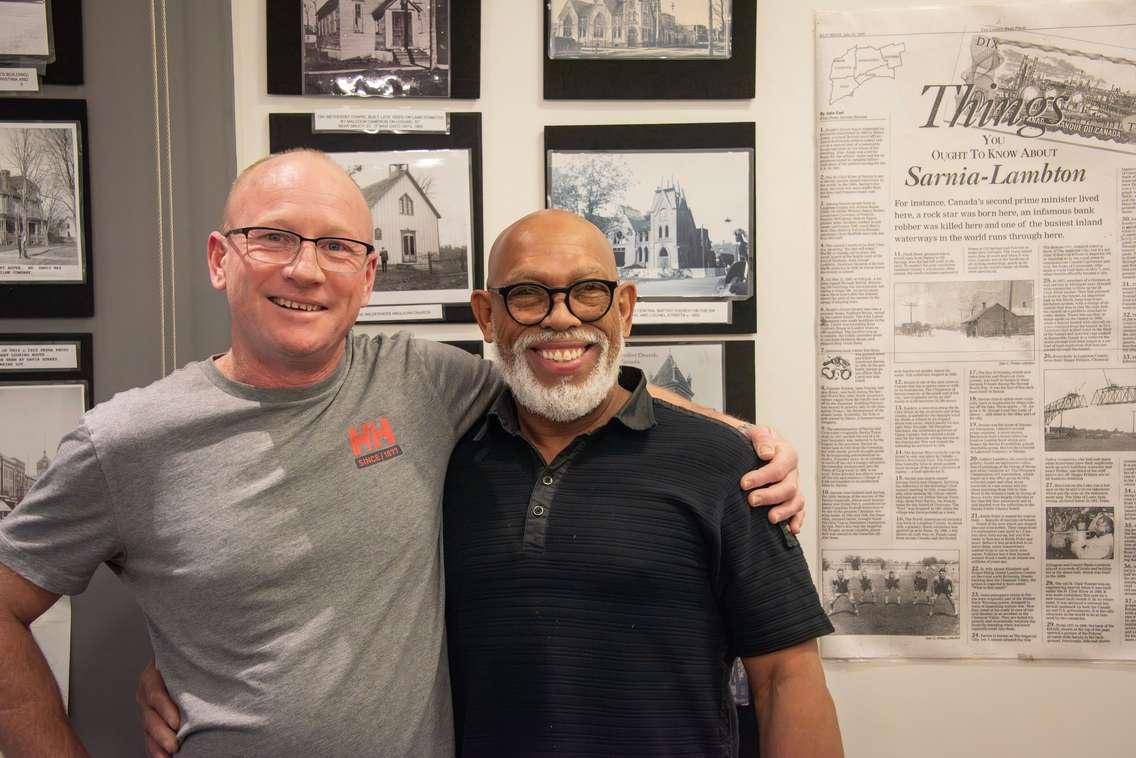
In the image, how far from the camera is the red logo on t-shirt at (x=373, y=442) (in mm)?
1188

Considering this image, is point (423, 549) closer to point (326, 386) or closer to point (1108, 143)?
point (326, 386)

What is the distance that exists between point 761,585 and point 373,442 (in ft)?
2.20

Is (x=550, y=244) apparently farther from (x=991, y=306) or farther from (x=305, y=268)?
(x=991, y=306)

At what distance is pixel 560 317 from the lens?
123 centimetres

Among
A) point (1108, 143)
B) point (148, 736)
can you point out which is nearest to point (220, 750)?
point (148, 736)

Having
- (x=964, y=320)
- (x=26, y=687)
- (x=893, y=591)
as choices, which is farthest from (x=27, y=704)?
(x=964, y=320)

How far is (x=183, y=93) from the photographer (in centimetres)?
162

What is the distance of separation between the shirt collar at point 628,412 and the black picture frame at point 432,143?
40 centimetres

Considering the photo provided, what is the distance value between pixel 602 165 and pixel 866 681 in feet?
4.30

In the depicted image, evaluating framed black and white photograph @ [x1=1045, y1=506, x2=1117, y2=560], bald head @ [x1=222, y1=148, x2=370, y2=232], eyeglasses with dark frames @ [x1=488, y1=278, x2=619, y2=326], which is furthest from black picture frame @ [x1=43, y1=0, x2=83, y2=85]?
framed black and white photograph @ [x1=1045, y1=506, x2=1117, y2=560]

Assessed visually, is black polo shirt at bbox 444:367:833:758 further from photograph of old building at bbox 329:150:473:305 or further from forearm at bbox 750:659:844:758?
photograph of old building at bbox 329:150:473:305

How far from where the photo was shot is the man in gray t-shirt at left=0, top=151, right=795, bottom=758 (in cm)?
110

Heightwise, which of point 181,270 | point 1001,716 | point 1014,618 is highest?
point 181,270

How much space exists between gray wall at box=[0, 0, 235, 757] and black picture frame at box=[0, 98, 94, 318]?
0.01 meters
